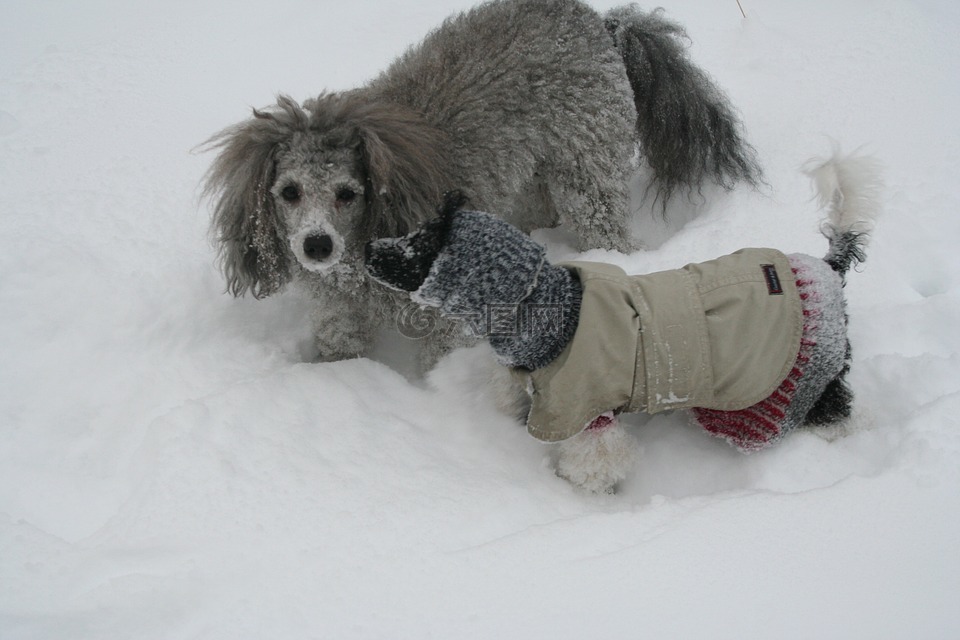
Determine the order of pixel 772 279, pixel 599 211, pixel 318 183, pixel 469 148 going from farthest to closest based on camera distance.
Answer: pixel 599 211
pixel 469 148
pixel 318 183
pixel 772 279

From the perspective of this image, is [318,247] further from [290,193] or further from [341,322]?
[341,322]

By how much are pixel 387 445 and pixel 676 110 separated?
2184 millimetres

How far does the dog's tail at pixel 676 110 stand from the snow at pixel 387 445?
0.16 meters

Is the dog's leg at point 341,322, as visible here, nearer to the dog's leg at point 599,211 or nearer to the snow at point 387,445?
the snow at point 387,445

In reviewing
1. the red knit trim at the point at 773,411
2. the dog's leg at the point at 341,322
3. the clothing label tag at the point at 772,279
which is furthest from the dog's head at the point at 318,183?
the red knit trim at the point at 773,411

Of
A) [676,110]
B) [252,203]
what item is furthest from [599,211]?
[252,203]

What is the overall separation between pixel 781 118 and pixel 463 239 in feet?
8.63

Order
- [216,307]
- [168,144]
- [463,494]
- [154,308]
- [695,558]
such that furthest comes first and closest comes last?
[168,144]
[216,307]
[154,308]
[463,494]
[695,558]

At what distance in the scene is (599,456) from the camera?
2.11m

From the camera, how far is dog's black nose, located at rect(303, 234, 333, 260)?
2.13 meters

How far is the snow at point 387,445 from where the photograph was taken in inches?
56.4

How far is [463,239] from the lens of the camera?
5.74 ft

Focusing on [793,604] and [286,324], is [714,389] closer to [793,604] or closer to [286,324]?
[793,604]

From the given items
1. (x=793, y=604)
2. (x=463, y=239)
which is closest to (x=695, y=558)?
(x=793, y=604)
